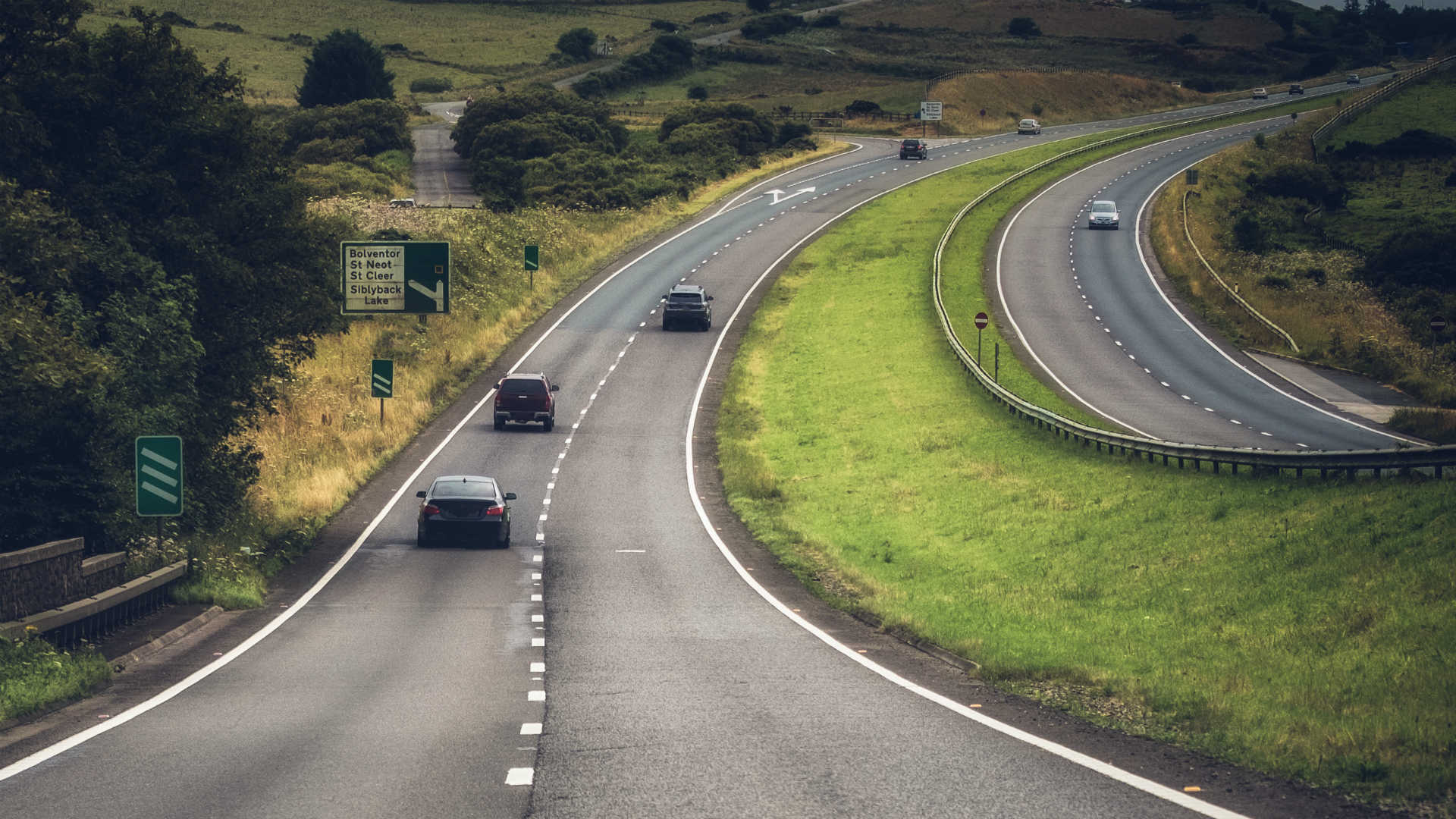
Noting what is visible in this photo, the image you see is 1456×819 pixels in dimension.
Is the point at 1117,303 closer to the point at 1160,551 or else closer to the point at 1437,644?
the point at 1160,551

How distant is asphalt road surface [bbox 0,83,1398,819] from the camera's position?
1153cm

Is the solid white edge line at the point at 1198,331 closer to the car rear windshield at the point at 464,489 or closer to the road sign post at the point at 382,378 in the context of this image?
the car rear windshield at the point at 464,489

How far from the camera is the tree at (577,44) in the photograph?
173375 mm

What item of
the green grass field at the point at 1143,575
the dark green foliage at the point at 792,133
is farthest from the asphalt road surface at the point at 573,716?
the dark green foliage at the point at 792,133

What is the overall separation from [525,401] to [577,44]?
135977 millimetres

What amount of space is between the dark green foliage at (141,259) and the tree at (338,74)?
97.9m

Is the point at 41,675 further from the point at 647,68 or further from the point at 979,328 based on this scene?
the point at 647,68

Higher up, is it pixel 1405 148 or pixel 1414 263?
pixel 1405 148

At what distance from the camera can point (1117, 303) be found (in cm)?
6588

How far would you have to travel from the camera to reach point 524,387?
4694 centimetres

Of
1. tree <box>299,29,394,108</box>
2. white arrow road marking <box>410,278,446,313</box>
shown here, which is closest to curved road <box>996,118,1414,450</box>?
white arrow road marking <box>410,278,446,313</box>

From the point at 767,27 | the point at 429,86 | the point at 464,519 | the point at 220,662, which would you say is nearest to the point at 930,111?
the point at 429,86

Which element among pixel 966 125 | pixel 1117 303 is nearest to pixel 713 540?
pixel 1117 303

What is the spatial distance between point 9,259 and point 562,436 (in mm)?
24594
